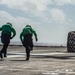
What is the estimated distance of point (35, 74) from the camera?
32.6 ft

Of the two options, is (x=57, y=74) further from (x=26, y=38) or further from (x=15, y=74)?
(x=26, y=38)

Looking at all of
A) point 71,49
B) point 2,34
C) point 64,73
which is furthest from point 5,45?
point 71,49

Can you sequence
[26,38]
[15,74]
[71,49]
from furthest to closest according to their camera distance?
1. [71,49]
2. [26,38]
3. [15,74]

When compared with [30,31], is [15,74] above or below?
below

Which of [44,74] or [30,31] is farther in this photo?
[30,31]

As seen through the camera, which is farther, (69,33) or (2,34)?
(69,33)

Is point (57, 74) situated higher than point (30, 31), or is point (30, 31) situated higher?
point (30, 31)

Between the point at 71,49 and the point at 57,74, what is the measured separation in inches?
732

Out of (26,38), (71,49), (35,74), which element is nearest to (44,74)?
(35,74)

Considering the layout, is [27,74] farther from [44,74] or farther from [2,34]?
[2,34]

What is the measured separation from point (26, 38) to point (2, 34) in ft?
4.32

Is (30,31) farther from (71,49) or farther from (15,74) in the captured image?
(71,49)

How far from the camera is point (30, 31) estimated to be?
17625 millimetres

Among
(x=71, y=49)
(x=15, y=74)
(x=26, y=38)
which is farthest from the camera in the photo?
(x=71, y=49)
